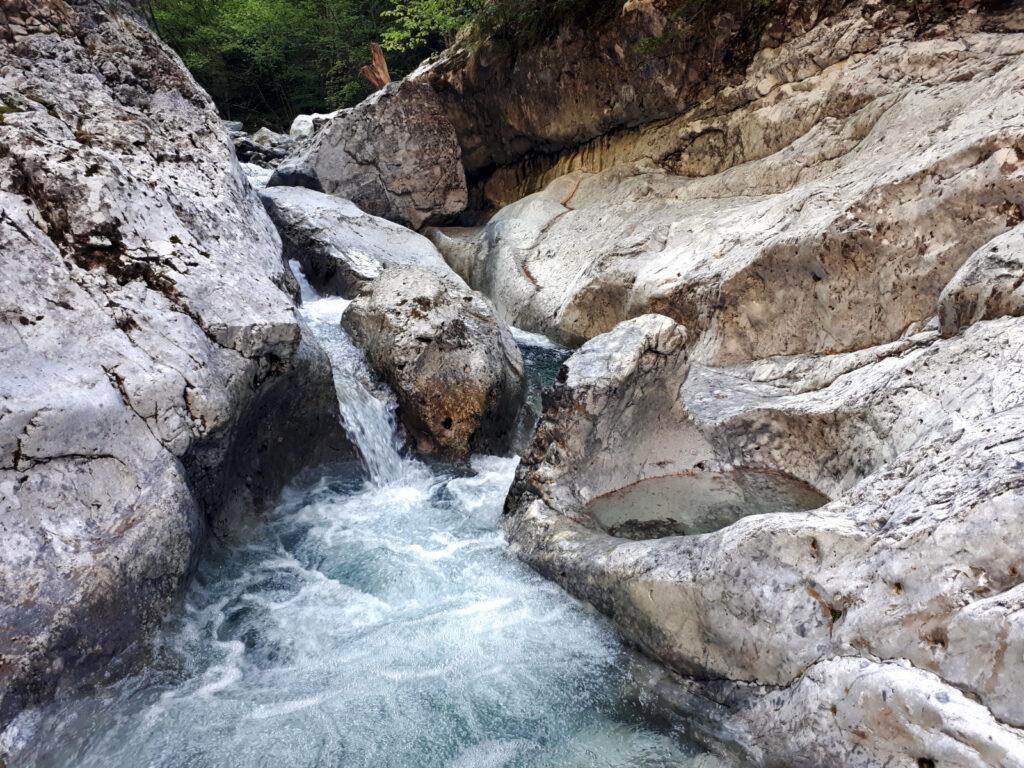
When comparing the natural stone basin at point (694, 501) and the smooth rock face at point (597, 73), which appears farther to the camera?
the smooth rock face at point (597, 73)

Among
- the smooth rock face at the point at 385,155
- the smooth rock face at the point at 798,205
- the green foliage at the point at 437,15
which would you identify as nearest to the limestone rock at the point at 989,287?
the smooth rock face at the point at 798,205

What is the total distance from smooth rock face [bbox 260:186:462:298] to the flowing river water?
4.94m

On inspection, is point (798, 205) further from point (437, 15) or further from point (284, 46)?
point (284, 46)

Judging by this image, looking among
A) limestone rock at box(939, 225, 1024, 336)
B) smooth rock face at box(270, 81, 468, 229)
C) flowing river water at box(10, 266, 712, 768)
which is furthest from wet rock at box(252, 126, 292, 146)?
limestone rock at box(939, 225, 1024, 336)

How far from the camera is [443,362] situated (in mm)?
6867

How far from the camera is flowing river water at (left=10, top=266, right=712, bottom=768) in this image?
3193 mm

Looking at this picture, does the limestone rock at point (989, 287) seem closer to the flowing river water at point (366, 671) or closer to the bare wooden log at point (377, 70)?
the flowing river water at point (366, 671)

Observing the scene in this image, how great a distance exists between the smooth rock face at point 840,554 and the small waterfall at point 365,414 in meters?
1.69

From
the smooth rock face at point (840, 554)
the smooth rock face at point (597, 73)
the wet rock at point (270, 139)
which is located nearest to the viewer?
the smooth rock face at point (840, 554)

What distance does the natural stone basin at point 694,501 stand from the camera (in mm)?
4797

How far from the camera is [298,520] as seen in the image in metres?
5.55

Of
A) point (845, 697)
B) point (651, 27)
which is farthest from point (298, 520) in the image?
point (651, 27)

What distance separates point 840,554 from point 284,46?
2349 centimetres

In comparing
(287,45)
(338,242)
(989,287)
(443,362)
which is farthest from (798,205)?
(287,45)
